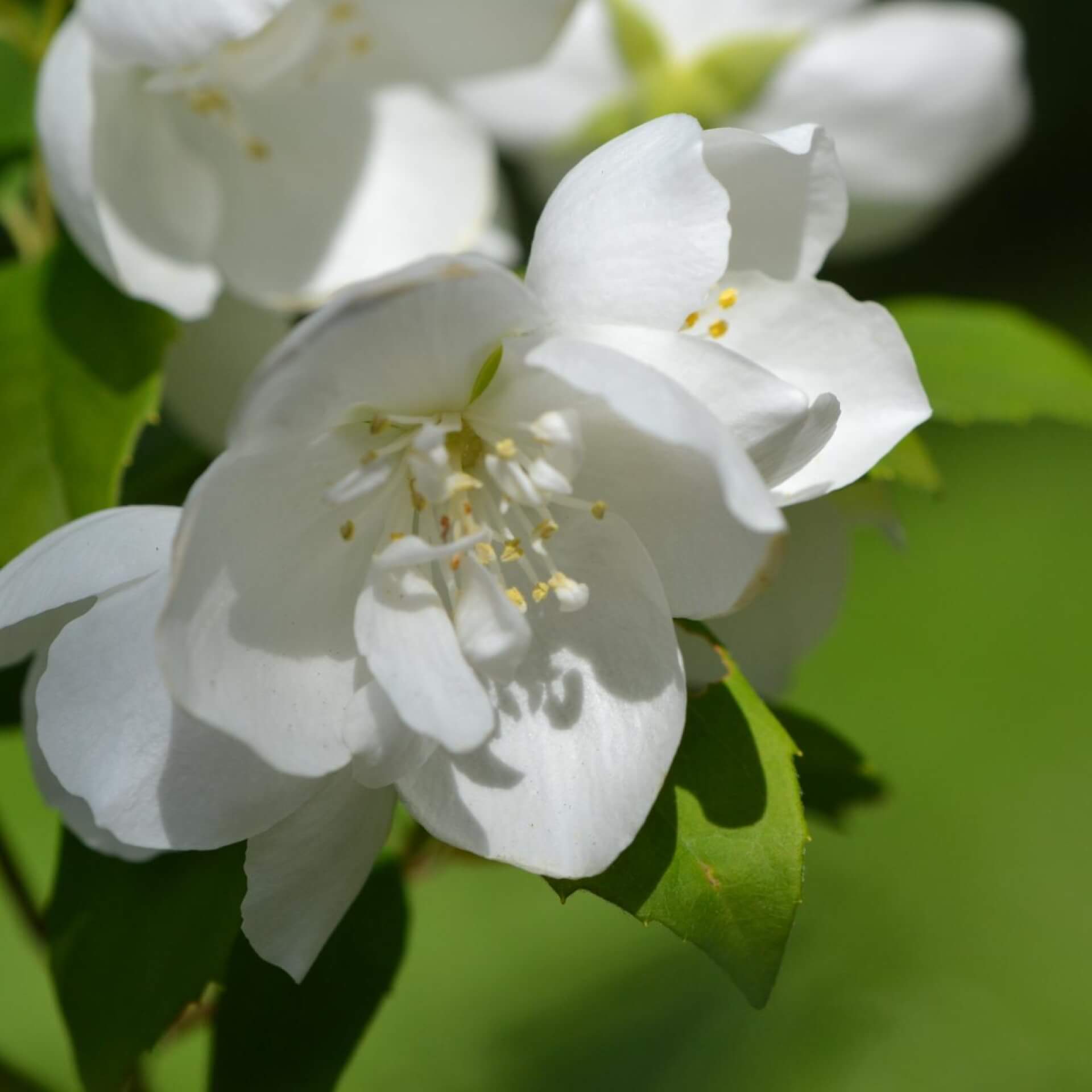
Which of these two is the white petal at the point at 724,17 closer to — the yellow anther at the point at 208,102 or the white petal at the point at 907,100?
the white petal at the point at 907,100

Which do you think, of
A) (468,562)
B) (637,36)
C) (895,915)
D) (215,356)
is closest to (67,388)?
(215,356)

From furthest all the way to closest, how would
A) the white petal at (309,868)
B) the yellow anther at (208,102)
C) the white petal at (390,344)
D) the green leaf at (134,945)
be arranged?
the yellow anther at (208,102) < the green leaf at (134,945) < the white petal at (309,868) < the white petal at (390,344)

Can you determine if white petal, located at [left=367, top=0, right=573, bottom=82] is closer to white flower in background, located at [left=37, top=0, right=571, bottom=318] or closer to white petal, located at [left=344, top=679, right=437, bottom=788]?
white flower in background, located at [left=37, top=0, right=571, bottom=318]

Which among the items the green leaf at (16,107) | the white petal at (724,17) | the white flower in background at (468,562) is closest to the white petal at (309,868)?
the white flower in background at (468,562)

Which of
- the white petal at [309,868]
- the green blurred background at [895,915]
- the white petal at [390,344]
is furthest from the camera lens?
the green blurred background at [895,915]

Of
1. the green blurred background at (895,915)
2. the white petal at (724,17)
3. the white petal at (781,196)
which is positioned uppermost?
the white petal at (781,196)

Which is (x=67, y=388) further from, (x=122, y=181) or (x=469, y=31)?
(x=469, y=31)

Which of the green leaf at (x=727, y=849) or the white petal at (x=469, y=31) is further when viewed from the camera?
the white petal at (x=469, y=31)
